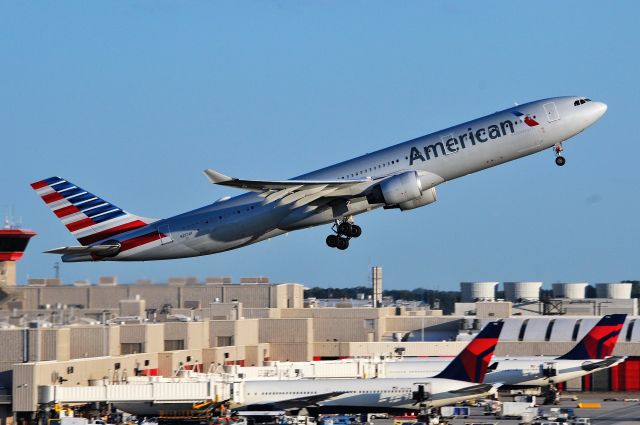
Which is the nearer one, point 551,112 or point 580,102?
point 551,112

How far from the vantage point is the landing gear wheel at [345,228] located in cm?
6394

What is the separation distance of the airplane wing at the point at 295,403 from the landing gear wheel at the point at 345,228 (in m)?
10.4

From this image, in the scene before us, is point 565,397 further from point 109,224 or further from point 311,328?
point 109,224

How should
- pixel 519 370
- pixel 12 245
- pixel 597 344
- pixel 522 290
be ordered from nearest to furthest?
1. pixel 519 370
2. pixel 597 344
3. pixel 12 245
4. pixel 522 290

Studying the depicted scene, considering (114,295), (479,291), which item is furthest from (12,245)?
(479,291)

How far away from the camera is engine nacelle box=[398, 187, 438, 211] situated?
61312 mm

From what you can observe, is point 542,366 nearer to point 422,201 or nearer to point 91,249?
point 422,201

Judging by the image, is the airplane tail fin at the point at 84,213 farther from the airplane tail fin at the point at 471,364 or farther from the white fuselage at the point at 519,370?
the white fuselage at the point at 519,370

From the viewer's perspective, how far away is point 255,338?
4163 inches

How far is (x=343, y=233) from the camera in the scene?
64188 mm

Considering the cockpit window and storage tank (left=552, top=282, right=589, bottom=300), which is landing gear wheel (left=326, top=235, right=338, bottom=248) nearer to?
the cockpit window

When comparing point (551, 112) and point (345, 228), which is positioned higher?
point (551, 112)

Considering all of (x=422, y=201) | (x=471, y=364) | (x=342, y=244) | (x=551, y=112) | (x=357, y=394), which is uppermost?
(x=551, y=112)

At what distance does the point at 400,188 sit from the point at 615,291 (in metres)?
119
